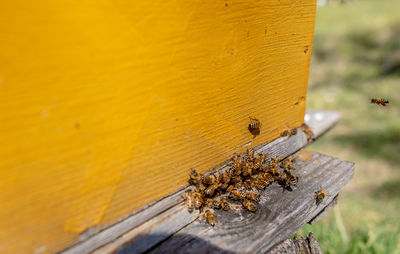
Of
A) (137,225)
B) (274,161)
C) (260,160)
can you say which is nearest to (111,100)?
(137,225)

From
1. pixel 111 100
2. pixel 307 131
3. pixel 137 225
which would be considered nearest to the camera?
pixel 111 100

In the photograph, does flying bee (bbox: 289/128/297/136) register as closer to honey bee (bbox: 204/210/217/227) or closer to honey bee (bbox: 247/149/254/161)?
honey bee (bbox: 247/149/254/161)

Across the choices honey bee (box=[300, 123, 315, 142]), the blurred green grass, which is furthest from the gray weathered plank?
the blurred green grass

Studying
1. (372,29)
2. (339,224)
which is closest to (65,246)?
(339,224)

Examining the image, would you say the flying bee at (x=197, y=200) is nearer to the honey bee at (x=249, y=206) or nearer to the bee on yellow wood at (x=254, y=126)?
the honey bee at (x=249, y=206)

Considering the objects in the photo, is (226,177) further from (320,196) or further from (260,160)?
(320,196)

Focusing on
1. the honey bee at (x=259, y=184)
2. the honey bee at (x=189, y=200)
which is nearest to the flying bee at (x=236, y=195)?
the honey bee at (x=259, y=184)
